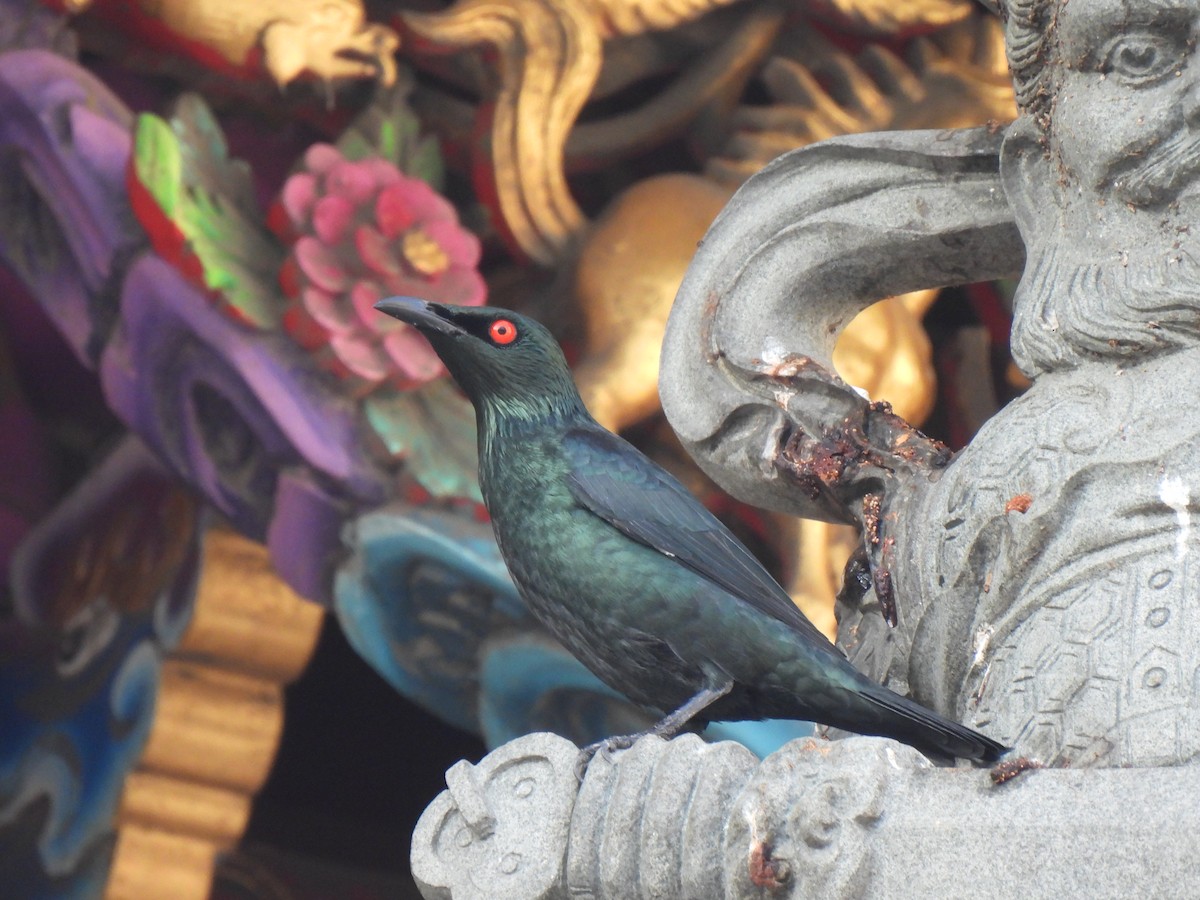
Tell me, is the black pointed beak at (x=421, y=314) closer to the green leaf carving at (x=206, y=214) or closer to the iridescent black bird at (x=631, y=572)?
the iridescent black bird at (x=631, y=572)

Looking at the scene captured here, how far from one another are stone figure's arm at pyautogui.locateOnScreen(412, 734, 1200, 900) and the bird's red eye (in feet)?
0.83

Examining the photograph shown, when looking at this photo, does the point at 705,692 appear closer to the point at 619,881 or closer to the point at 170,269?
the point at 619,881

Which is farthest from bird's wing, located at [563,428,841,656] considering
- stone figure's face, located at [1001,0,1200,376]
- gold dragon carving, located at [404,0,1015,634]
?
gold dragon carving, located at [404,0,1015,634]

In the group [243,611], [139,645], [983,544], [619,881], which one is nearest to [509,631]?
[243,611]

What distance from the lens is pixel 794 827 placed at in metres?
1.06

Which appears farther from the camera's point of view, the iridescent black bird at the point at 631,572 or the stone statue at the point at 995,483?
the iridescent black bird at the point at 631,572

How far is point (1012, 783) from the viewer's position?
3.43ft

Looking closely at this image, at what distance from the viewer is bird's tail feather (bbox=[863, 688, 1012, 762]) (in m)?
1.12

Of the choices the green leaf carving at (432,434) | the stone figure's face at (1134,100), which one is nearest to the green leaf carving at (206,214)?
the green leaf carving at (432,434)

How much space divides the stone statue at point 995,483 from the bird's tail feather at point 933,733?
47 millimetres

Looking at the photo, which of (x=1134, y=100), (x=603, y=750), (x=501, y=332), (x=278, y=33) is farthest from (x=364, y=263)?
(x=603, y=750)

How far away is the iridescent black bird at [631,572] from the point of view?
3.86 ft

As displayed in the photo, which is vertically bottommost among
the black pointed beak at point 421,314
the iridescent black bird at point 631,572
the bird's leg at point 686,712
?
the bird's leg at point 686,712

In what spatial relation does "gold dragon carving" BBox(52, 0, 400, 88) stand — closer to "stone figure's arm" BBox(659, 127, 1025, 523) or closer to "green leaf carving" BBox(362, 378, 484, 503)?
"green leaf carving" BBox(362, 378, 484, 503)
